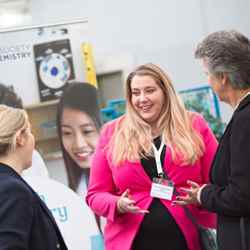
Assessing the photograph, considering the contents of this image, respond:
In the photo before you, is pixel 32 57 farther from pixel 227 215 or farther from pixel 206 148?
pixel 227 215

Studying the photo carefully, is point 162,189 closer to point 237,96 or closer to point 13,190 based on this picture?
point 237,96

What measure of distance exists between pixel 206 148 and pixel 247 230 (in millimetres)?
574

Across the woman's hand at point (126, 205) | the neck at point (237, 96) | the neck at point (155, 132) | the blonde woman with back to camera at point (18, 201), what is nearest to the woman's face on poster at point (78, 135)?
the neck at point (155, 132)

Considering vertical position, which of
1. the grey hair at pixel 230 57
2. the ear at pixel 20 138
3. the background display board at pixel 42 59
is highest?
the background display board at pixel 42 59

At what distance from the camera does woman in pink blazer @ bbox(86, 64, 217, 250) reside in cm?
203

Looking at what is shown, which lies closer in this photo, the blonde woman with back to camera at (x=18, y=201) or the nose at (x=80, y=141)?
the blonde woman with back to camera at (x=18, y=201)

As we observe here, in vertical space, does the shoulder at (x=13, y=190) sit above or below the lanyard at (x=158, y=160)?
above

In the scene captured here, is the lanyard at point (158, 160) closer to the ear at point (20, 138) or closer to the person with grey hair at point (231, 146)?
the person with grey hair at point (231, 146)

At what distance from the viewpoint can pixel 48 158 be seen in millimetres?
3246

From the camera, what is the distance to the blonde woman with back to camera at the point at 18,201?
1.47 metres

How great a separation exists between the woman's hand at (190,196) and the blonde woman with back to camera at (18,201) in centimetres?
51

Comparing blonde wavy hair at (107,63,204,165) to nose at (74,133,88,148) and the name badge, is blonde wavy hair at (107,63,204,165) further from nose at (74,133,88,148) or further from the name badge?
nose at (74,133,88,148)

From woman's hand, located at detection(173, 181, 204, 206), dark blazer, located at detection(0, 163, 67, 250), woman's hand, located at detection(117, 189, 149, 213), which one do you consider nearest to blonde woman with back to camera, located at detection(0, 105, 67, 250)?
dark blazer, located at detection(0, 163, 67, 250)

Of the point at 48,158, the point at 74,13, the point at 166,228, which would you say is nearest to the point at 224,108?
the point at 74,13
